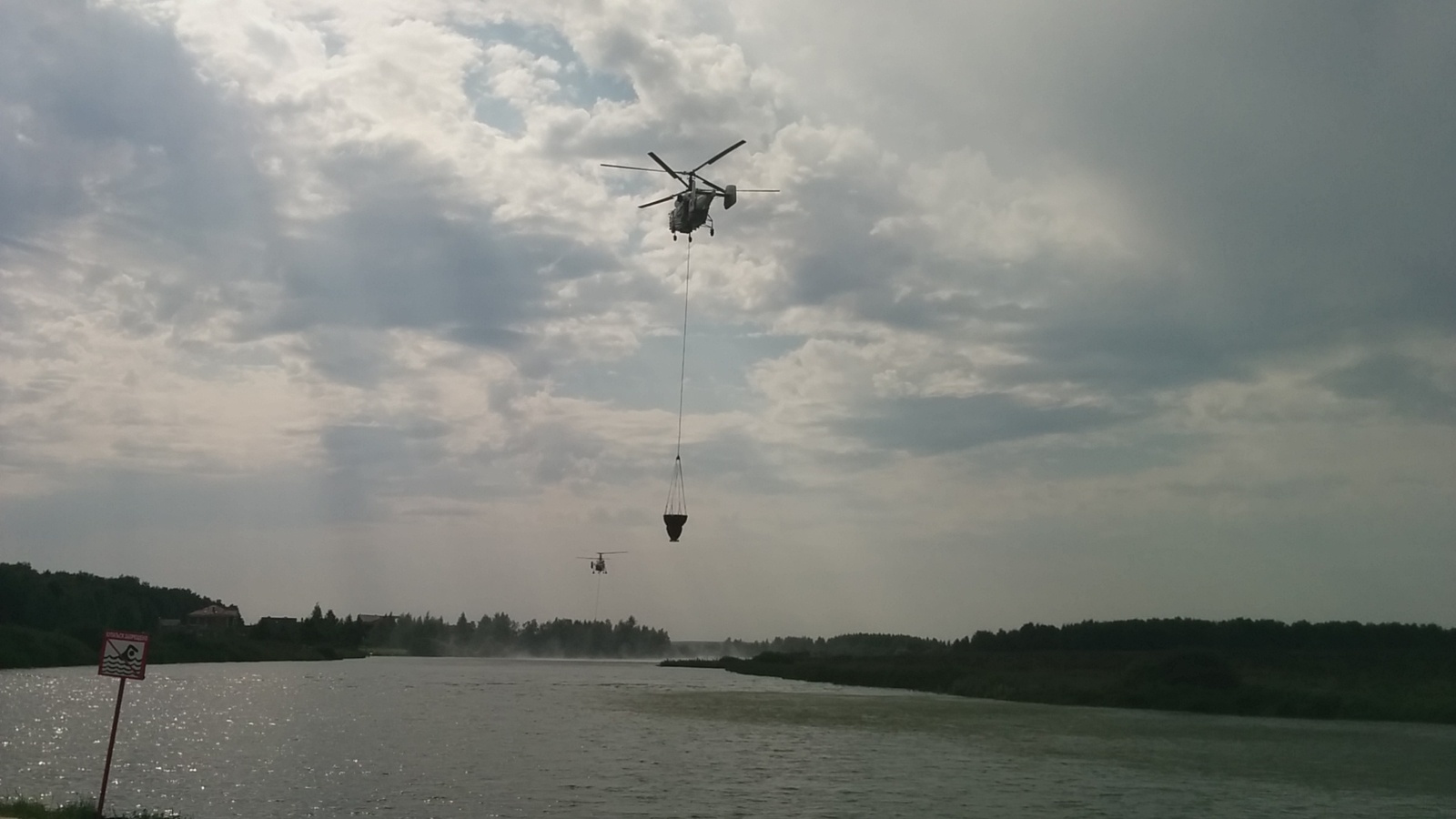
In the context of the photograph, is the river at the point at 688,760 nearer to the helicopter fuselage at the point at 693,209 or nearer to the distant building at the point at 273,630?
the helicopter fuselage at the point at 693,209

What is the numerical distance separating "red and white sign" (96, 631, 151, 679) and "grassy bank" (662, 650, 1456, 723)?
75056mm

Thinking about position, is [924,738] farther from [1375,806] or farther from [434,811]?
[434,811]

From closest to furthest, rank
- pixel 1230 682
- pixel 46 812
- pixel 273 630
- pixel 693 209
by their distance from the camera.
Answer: pixel 46 812 < pixel 693 209 < pixel 1230 682 < pixel 273 630

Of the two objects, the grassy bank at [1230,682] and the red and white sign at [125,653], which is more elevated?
the grassy bank at [1230,682]

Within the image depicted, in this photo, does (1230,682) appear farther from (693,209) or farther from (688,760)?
(693,209)

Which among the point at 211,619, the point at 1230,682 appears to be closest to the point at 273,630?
the point at 211,619

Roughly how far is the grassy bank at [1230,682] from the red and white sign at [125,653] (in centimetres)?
7506

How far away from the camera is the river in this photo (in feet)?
101

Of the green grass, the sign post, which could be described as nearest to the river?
the green grass

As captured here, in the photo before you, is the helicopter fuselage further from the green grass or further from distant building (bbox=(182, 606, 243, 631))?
distant building (bbox=(182, 606, 243, 631))

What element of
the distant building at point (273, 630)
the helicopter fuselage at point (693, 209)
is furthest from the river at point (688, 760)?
the distant building at point (273, 630)

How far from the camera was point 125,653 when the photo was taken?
21312mm

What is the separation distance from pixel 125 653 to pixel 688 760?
22.6 meters

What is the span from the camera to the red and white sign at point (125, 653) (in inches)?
834
